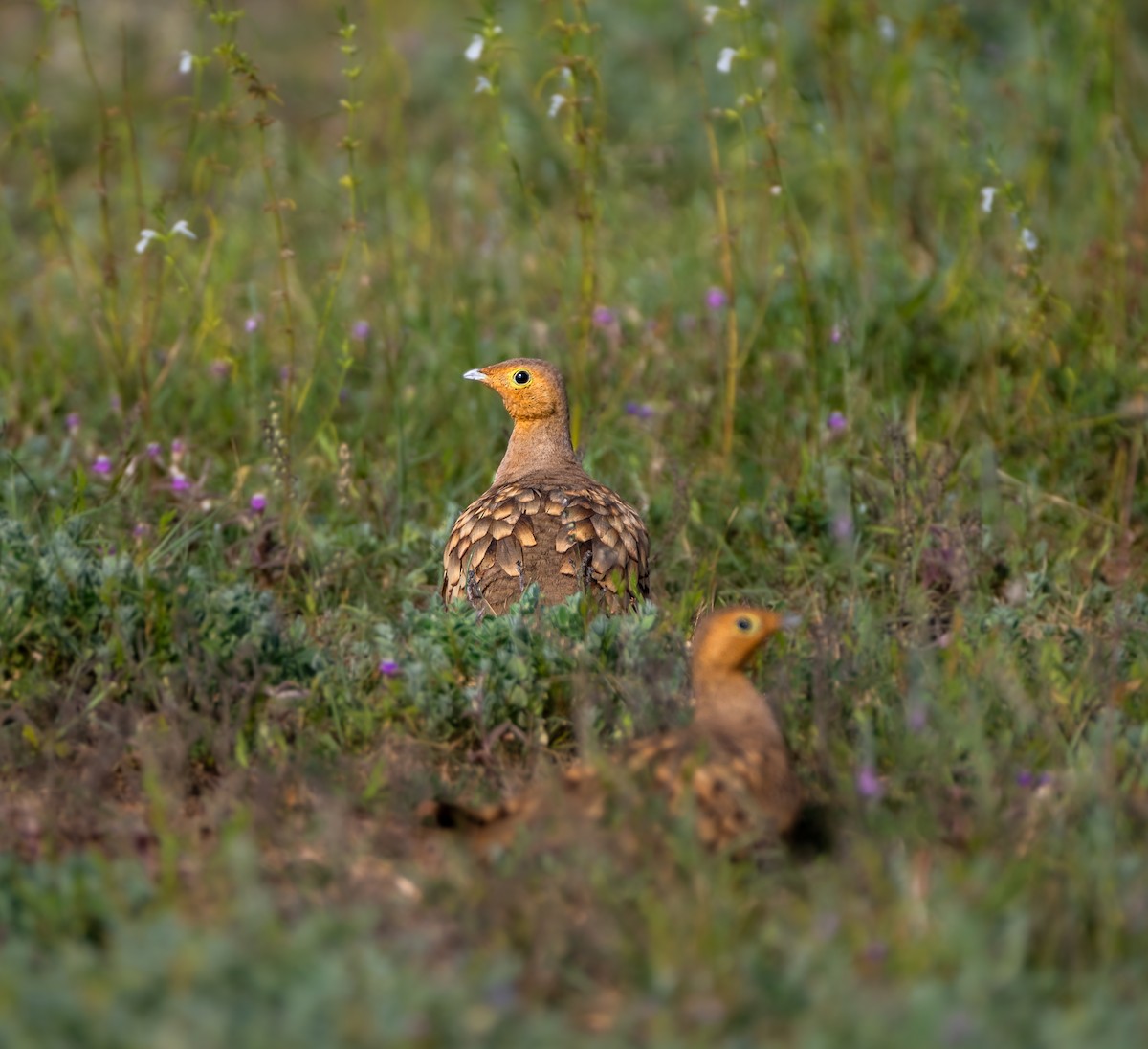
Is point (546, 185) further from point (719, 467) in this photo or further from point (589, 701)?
point (589, 701)

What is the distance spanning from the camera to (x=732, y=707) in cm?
370

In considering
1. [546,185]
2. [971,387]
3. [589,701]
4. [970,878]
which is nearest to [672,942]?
[970,878]

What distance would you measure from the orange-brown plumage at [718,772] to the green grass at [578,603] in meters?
0.11

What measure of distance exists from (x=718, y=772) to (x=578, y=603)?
3.76 ft

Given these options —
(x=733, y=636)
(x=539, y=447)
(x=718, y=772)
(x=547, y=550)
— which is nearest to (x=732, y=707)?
(x=733, y=636)

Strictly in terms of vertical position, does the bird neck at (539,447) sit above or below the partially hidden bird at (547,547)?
above

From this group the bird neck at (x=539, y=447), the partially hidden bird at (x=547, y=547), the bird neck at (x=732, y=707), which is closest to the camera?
the bird neck at (x=732, y=707)

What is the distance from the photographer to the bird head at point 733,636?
374cm

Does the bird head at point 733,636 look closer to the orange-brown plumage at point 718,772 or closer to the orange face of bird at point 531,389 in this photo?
the orange-brown plumage at point 718,772

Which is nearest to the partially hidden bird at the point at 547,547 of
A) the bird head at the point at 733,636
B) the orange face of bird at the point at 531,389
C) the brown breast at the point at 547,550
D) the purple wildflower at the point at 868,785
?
the brown breast at the point at 547,550

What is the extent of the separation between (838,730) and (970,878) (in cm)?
96

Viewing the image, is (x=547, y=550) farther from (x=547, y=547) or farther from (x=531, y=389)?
(x=531, y=389)

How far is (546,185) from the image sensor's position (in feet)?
29.7

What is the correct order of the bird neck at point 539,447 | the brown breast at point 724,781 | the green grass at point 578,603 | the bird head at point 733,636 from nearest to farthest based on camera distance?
the green grass at point 578,603 < the brown breast at point 724,781 < the bird head at point 733,636 < the bird neck at point 539,447
